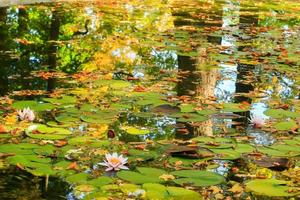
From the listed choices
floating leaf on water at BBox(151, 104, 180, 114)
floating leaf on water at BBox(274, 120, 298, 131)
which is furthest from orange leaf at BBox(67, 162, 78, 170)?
floating leaf on water at BBox(274, 120, 298, 131)

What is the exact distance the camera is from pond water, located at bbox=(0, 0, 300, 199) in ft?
8.39

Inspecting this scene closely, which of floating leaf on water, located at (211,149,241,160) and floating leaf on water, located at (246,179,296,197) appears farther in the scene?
floating leaf on water, located at (211,149,241,160)

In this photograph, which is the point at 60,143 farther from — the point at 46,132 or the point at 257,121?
the point at 257,121

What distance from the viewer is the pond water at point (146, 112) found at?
2.56m

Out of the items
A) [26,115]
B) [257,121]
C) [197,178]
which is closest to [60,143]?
[26,115]

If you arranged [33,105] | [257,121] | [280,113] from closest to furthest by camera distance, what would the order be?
[257,121]
[33,105]
[280,113]

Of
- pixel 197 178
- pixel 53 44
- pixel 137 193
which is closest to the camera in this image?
pixel 137 193

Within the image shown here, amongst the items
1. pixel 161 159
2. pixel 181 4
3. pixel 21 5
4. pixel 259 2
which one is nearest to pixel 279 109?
pixel 161 159

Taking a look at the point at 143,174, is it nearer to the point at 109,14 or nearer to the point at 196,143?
the point at 196,143

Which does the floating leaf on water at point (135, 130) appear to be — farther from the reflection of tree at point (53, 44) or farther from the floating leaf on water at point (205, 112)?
the reflection of tree at point (53, 44)

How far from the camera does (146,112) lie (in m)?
3.74

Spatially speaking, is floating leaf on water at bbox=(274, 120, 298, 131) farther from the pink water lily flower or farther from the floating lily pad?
the pink water lily flower

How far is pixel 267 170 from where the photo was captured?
2.85m

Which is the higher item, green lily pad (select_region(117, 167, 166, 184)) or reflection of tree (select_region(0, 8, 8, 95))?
reflection of tree (select_region(0, 8, 8, 95))
